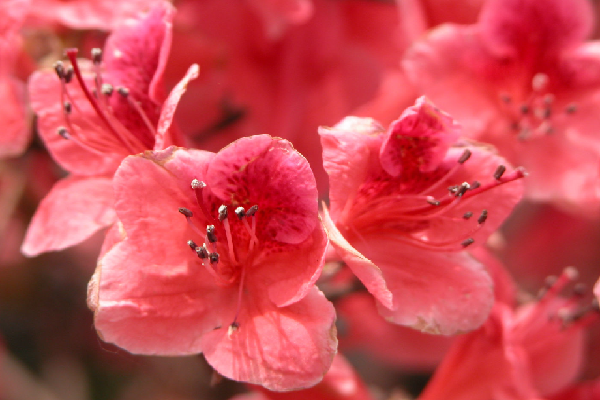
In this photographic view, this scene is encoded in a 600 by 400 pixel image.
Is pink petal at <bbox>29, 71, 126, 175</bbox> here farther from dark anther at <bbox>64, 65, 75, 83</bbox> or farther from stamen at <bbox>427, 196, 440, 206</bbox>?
stamen at <bbox>427, 196, 440, 206</bbox>

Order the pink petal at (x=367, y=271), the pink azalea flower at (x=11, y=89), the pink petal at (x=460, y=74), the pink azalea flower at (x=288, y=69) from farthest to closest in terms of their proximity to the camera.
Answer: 1. the pink azalea flower at (x=288, y=69)
2. the pink petal at (x=460, y=74)
3. the pink azalea flower at (x=11, y=89)
4. the pink petal at (x=367, y=271)

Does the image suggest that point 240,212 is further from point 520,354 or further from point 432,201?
point 520,354

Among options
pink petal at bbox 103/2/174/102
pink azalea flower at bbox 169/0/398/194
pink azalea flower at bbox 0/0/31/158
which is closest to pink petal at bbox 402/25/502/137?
pink azalea flower at bbox 169/0/398/194

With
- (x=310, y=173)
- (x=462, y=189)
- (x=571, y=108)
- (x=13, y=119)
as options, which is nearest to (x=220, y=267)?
(x=310, y=173)

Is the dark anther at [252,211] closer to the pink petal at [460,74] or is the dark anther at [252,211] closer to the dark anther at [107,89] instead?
the dark anther at [107,89]

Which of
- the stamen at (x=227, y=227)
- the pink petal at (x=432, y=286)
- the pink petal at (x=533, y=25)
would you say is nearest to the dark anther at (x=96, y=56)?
the stamen at (x=227, y=227)
